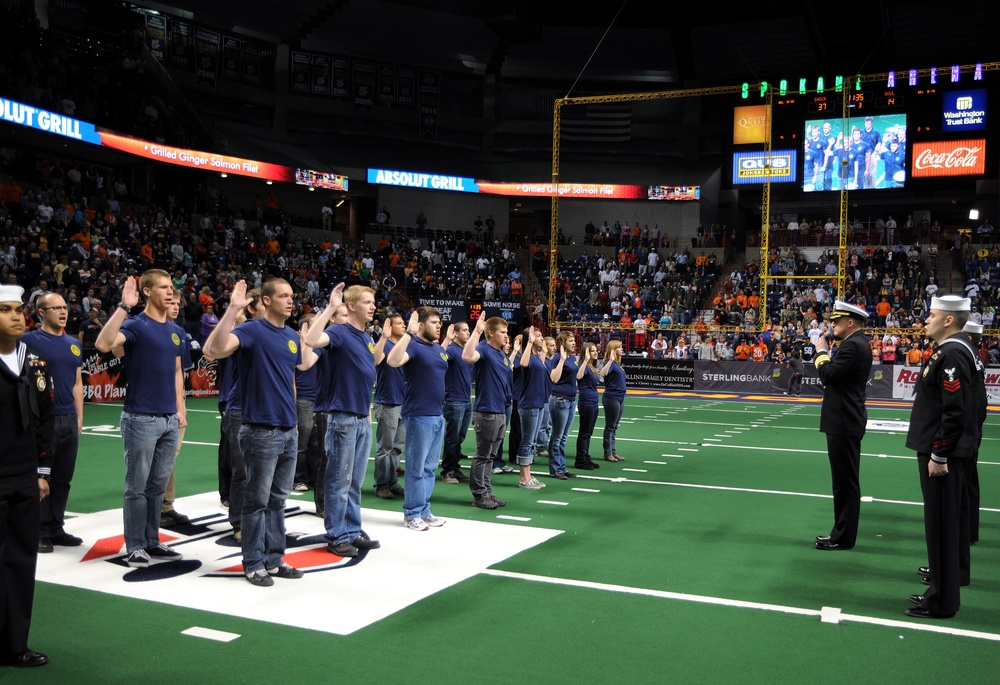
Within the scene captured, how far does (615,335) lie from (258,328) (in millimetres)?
25427

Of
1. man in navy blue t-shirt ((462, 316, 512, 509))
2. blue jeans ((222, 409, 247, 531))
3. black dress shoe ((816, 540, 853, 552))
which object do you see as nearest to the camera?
blue jeans ((222, 409, 247, 531))

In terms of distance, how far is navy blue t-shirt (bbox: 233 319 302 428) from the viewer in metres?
6.12

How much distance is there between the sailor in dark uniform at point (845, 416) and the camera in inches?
310

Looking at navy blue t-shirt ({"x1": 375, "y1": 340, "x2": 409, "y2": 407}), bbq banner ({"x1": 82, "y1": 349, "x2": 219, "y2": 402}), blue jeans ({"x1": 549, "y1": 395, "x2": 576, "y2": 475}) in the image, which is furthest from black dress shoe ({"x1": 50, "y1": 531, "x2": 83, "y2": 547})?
bbq banner ({"x1": 82, "y1": 349, "x2": 219, "y2": 402})

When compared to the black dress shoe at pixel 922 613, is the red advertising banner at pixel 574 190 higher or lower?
higher

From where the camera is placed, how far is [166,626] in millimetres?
5383

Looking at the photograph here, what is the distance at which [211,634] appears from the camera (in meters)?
5.24

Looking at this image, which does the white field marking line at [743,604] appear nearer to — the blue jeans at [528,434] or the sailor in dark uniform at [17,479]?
the sailor in dark uniform at [17,479]

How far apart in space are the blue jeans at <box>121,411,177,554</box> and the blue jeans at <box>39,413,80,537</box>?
3.07 ft

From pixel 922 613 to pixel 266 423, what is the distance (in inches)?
176

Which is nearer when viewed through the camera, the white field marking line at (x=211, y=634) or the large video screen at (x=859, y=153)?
the white field marking line at (x=211, y=634)

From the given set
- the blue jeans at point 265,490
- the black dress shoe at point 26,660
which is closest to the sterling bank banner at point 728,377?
the blue jeans at point 265,490

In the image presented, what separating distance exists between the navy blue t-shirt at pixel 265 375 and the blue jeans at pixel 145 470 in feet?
3.17

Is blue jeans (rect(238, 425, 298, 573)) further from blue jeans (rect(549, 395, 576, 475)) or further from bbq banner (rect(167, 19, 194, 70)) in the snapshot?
bbq banner (rect(167, 19, 194, 70))
